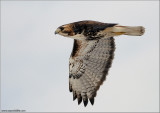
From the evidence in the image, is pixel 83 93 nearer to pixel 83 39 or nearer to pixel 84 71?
pixel 84 71

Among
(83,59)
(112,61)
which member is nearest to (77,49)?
(83,59)

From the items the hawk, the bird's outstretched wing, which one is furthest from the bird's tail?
the bird's outstretched wing

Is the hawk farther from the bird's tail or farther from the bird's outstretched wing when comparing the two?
the bird's tail

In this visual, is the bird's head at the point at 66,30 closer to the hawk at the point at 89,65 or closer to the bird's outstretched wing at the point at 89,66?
the hawk at the point at 89,65

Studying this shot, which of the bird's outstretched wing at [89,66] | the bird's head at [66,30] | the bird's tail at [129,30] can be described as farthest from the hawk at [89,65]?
the bird's head at [66,30]

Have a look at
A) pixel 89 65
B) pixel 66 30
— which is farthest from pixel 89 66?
pixel 66 30

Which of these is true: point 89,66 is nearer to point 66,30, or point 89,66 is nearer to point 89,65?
point 89,65
